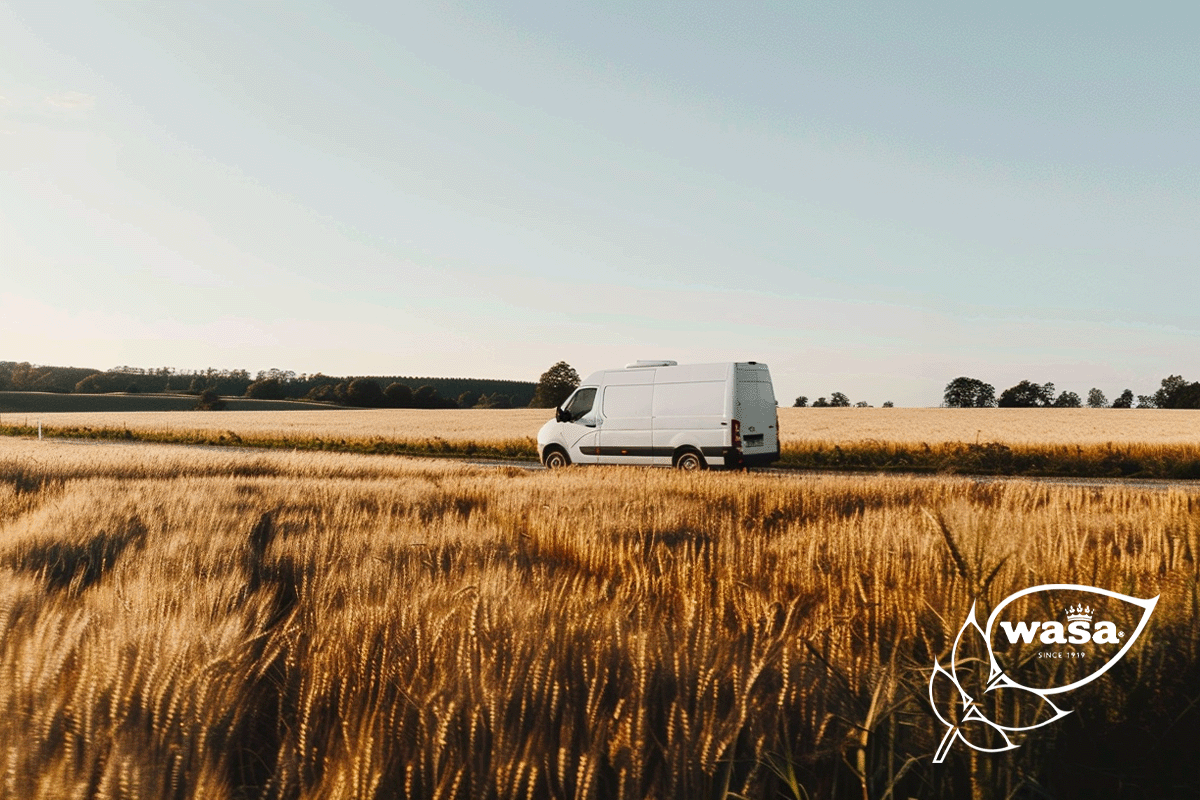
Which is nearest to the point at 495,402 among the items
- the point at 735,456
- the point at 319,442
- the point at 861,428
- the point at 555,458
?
the point at 319,442

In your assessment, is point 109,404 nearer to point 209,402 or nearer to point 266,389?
point 209,402

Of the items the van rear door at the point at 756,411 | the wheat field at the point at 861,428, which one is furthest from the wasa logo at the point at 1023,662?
the wheat field at the point at 861,428

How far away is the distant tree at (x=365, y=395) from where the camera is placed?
104188 millimetres

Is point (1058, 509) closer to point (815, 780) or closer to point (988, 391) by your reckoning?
point (815, 780)

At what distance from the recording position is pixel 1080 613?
3031mm

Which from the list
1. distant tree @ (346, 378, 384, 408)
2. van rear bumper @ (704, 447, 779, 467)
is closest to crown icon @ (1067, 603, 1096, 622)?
van rear bumper @ (704, 447, 779, 467)

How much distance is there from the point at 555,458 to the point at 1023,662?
17572 mm

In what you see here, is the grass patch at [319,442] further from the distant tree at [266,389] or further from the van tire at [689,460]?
the distant tree at [266,389]

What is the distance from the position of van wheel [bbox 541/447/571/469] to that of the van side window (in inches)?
44.6

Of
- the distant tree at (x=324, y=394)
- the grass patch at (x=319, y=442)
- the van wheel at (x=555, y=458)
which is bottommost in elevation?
the grass patch at (x=319, y=442)

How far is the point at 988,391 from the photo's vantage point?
4259 inches

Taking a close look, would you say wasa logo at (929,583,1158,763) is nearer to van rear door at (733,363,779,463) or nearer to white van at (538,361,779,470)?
white van at (538,361,779,470)

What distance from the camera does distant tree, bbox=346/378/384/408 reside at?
10419cm

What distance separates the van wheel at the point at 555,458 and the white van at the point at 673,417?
120 millimetres
